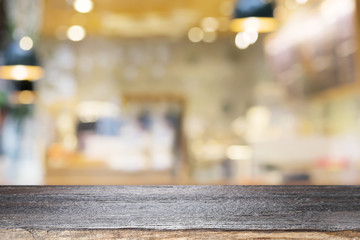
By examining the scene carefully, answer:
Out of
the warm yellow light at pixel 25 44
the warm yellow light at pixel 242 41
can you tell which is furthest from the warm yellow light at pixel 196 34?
the warm yellow light at pixel 25 44

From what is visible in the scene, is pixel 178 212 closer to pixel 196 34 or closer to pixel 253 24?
pixel 253 24

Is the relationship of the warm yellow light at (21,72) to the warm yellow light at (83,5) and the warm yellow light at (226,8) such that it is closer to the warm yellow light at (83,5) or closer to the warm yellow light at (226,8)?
the warm yellow light at (83,5)

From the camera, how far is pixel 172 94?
25.3 ft

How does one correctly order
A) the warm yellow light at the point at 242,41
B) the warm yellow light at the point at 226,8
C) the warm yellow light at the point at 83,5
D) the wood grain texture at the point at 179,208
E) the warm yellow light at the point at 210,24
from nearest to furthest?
the wood grain texture at the point at 179,208 → the warm yellow light at the point at 83,5 → the warm yellow light at the point at 226,8 → the warm yellow light at the point at 210,24 → the warm yellow light at the point at 242,41

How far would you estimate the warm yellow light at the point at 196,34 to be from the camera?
7.61 meters

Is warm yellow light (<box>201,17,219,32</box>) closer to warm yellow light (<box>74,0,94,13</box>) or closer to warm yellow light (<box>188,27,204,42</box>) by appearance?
warm yellow light (<box>188,27,204,42</box>)

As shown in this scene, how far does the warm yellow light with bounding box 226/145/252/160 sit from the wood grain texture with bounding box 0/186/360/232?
6.68 m

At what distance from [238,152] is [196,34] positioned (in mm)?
1758

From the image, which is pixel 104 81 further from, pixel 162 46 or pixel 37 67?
pixel 37 67

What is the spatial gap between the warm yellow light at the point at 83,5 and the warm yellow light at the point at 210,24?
1.55m

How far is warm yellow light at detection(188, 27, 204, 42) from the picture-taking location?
25.0 feet

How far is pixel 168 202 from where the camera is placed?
1.60ft

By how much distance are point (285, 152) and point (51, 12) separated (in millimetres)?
3376

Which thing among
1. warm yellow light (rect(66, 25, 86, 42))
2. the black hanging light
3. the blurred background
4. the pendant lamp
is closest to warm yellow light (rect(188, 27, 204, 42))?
the blurred background
